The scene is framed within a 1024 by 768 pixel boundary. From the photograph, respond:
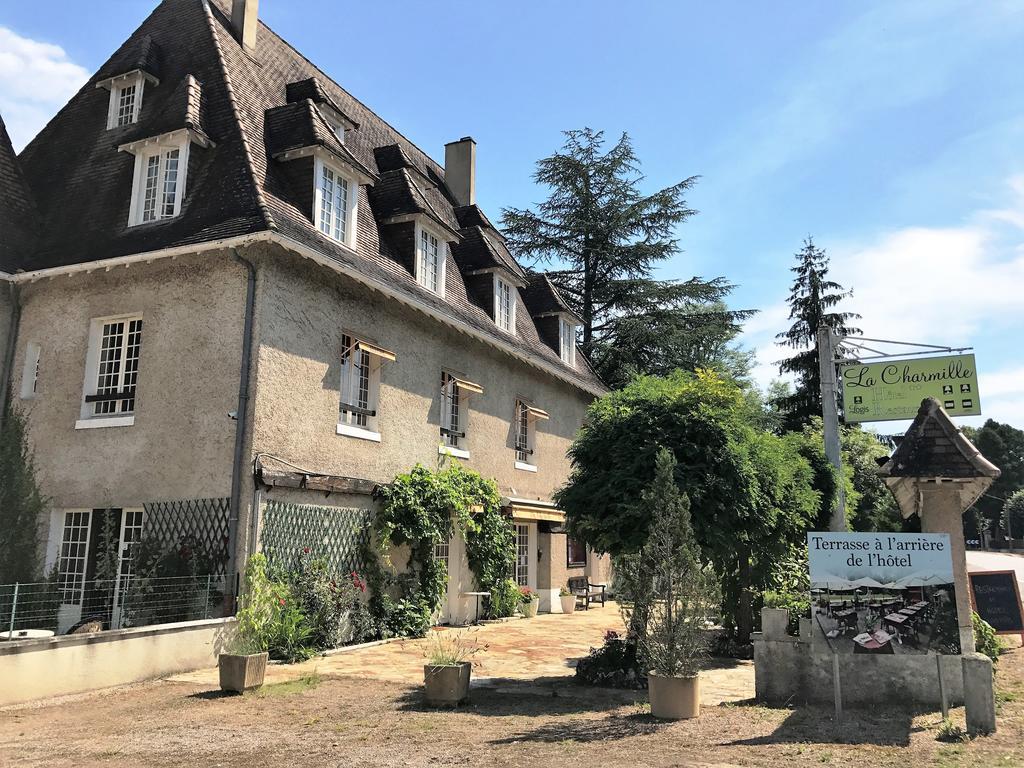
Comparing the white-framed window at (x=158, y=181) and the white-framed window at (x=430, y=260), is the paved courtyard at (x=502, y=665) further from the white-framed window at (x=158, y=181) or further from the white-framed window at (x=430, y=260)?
the white-framed window at (x=158, y=181)

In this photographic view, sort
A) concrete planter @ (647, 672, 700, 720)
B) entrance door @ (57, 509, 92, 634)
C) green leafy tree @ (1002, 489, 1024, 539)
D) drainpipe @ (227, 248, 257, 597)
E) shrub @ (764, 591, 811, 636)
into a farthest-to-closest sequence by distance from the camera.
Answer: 1. green leafy tree @ (1002, 489, 1024, 539)
2. entrance door @ (57, 509, 92, 634)
3. drainpipe @ (227, 248, 257, 597)
4. shrub @ (764, 591, 811, 636)
5. concrete planter @ (647, 672, 700, 720)

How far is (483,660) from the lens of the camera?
12258mm

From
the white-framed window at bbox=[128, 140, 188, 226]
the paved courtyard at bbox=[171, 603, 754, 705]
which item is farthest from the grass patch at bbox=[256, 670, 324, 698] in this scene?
the white-framed window at bbox=[128, 140, 188, 226]

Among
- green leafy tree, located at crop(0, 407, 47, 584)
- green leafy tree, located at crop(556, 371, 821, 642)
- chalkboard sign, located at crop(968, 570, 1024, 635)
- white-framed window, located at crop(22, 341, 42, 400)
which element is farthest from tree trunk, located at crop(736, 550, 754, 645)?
white-framed window, located at crop(22, 341, 42, 400)

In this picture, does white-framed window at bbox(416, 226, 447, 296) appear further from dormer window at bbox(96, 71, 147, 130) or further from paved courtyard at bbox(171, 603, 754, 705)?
paved courtyard at bbox(171, 603, 754, 705)

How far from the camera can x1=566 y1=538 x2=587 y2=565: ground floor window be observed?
23438 mm

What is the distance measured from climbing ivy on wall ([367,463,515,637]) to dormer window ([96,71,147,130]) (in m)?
9.40

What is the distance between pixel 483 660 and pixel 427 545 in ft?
11.5

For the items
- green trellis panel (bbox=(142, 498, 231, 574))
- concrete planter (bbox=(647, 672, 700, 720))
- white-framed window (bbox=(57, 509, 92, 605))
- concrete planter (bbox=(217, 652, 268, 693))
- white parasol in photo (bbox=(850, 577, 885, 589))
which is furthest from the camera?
white-framed window (bbox=(57, 509, 92, 605))

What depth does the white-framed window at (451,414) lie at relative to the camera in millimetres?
17438

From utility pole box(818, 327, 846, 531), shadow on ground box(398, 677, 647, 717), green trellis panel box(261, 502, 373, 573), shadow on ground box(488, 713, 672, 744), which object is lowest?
shadow on ground box(398, 677, 647, 717)

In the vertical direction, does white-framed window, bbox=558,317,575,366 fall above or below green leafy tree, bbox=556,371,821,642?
above

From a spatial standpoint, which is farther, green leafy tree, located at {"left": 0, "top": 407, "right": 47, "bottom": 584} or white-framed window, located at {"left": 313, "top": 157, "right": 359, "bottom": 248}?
white-framed window, located at {"left": 313, "top": 157, "right": 359, "bottom": 248}

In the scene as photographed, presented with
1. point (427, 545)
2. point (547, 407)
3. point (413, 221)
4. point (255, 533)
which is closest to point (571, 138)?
point (547, 407)
